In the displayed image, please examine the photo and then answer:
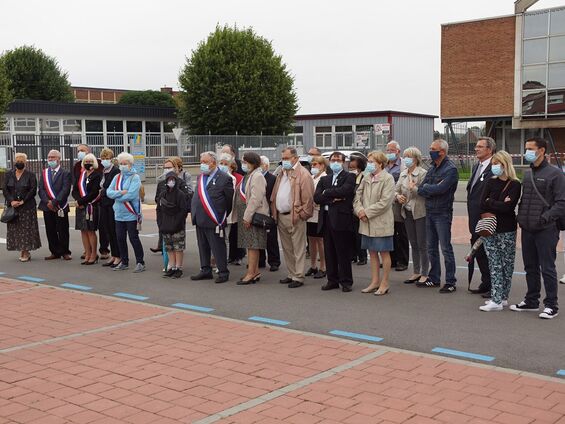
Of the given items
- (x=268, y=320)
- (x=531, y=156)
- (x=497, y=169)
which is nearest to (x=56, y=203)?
(x=268, y=320)

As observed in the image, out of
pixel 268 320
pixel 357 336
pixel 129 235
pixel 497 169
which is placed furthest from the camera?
pixel 129 235

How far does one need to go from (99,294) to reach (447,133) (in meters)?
→ 36.2

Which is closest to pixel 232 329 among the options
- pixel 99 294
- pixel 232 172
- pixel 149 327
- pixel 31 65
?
pixel 149 327

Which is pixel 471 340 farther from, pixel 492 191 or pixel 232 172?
pixel 232 172

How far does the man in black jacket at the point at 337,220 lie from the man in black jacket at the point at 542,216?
229 centimetres

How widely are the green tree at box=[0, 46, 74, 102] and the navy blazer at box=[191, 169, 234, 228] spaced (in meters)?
47.7

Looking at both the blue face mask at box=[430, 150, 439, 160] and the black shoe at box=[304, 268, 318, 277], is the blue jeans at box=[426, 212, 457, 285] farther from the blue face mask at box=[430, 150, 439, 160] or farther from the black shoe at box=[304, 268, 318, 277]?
the black shoe at box=[304, 268, 318, 277]

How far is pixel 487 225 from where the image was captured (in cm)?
786

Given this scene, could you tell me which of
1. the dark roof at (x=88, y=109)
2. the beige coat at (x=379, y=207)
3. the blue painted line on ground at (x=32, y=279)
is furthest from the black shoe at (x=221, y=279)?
the dark roof at (x=88, y=109)

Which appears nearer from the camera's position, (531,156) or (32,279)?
(531,156)

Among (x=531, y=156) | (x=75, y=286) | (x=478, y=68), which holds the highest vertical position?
(x=478, y=68)

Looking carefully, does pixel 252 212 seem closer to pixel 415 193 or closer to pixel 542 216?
pixel 415 193

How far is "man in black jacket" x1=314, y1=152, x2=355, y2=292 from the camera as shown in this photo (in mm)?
9141

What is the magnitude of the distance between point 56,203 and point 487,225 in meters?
7.49
